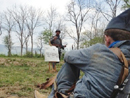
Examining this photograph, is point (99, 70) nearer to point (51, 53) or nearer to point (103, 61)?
Answer: point (103, 61)

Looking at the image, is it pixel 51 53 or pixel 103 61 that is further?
pixel 51 53

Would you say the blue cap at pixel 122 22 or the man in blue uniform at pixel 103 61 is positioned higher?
the blue cap at pixel 122 22

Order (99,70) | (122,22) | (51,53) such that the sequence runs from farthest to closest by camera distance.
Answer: (51,53) → (122,22) → (99,70)

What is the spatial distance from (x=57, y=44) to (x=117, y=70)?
7492 millimetres

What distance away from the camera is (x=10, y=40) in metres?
41.9

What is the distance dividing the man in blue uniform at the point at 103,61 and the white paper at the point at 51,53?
6.94 metres

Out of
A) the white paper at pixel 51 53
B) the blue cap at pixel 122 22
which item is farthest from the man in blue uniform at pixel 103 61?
the white paper at pixel 51 53

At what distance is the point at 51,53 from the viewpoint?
870 cm

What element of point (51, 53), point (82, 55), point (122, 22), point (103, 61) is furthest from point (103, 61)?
point (51, 53)

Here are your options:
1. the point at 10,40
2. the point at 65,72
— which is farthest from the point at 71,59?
the point at 10,40

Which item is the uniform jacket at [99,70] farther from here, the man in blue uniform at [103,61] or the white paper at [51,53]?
the white paper at [51,53]

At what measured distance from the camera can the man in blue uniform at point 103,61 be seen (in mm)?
1509

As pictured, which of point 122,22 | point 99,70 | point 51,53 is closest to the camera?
point 99,70

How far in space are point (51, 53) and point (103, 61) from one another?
284 inches
